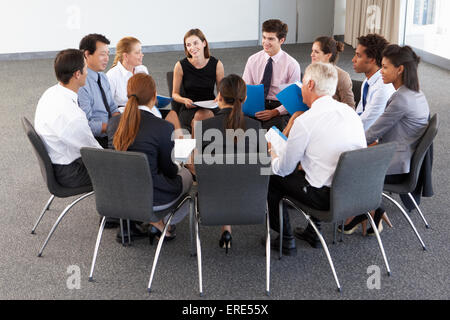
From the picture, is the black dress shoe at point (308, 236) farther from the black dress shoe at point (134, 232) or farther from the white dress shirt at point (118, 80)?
the white dress shirt at point (118, 80)

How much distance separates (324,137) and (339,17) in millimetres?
7903

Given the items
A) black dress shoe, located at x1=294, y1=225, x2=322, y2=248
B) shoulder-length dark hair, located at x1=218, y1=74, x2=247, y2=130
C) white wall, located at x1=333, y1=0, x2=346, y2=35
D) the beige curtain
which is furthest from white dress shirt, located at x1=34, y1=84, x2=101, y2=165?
white wall, located at x1=333, y1=0, x2=346, y2=35

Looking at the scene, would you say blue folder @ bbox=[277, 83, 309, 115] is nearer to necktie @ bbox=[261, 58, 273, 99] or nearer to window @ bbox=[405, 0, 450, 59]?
necktie @ bbox=[261, 58, 273, 99]

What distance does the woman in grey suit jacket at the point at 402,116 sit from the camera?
334 centimetres

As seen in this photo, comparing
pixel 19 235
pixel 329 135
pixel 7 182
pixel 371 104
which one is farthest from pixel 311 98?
pixel 7 182

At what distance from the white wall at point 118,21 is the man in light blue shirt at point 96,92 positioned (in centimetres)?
Result: 580

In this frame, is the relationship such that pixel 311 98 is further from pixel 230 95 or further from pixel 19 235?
pixel 19 235

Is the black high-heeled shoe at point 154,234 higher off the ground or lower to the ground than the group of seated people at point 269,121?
lower

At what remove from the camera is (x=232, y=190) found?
9.23 ft

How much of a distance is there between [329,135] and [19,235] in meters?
2.25

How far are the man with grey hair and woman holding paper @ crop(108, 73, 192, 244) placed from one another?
2.04 ft

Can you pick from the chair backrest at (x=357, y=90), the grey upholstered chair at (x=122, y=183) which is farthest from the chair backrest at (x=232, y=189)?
the chair backrest at (x=357, y=90)

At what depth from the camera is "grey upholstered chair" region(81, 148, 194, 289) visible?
8.94 feet

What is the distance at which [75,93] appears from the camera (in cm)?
349
